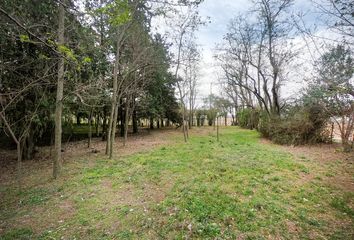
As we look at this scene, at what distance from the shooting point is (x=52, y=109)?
9.88 meters

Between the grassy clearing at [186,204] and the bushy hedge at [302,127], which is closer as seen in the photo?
the grassy clearing at [186,204]

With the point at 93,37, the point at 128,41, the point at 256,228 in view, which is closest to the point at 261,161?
the point at 256,228

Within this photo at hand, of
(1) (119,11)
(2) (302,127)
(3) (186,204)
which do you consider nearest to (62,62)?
(1) (119,11)

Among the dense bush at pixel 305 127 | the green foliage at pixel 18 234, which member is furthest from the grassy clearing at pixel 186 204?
the dense bush at pixel 305 127

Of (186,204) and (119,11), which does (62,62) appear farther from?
(186,204)

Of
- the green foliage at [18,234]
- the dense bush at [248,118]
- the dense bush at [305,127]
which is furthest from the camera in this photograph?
the dense bush at [248,118]

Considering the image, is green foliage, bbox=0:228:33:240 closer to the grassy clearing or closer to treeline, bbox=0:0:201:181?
the grassy clearing

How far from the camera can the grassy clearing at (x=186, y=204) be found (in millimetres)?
3982

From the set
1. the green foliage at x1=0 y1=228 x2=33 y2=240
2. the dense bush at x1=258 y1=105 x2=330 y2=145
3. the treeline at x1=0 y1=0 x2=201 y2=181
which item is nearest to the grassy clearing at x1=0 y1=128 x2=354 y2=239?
the green foliage at x1=0 y1=228 x2=33 y2=240

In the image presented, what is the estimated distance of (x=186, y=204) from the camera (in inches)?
185

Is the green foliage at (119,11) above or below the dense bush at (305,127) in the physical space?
above

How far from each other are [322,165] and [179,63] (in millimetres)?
9657

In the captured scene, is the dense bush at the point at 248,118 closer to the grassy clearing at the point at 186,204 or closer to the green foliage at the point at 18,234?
the grassy clearing at the point at 186,204

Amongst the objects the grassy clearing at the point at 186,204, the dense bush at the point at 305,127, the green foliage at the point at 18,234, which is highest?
the dense bush at the point at 305,127
